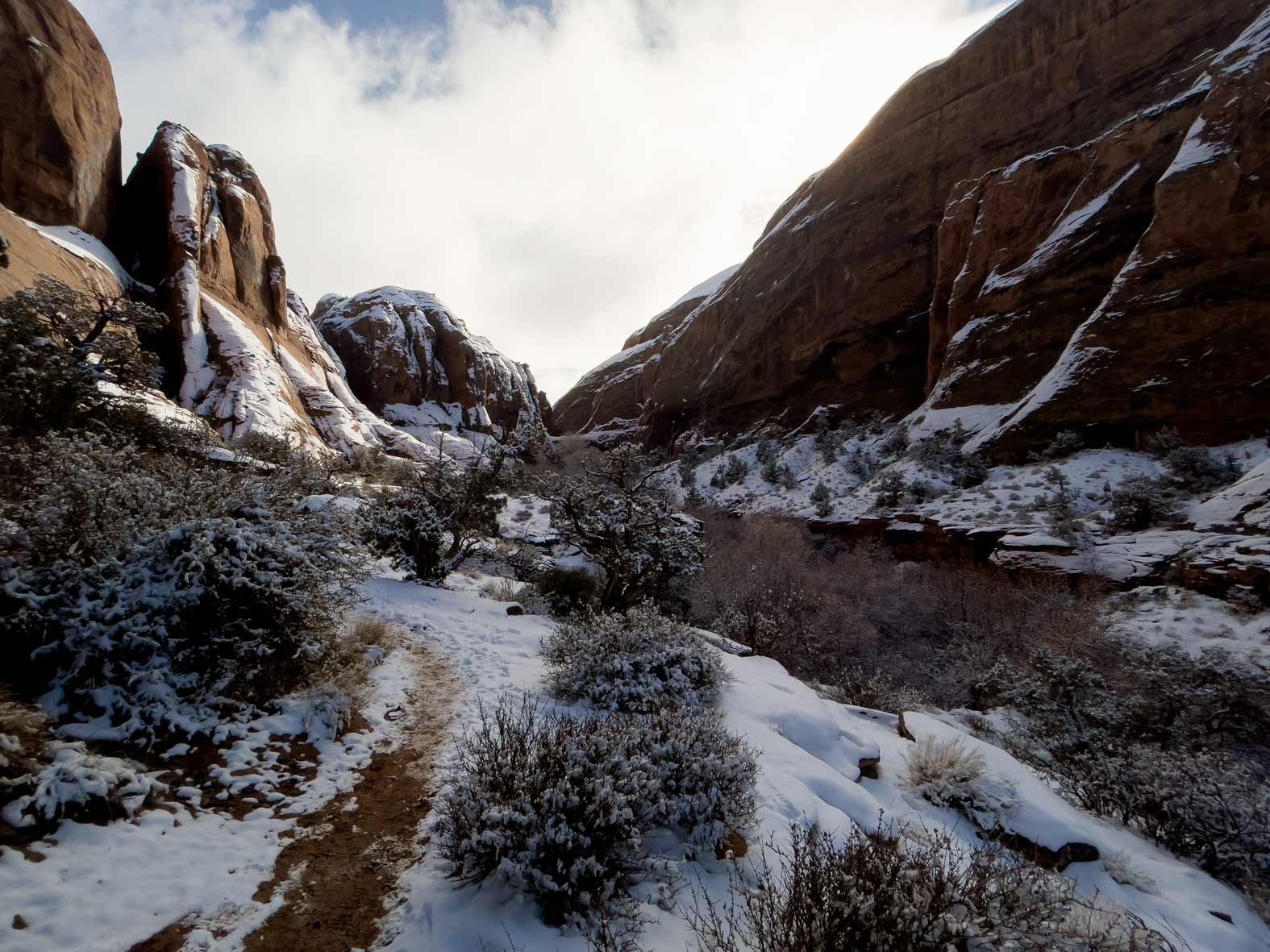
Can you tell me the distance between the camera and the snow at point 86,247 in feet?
82.1

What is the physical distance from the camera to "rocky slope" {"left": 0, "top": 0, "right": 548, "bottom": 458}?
25203mm

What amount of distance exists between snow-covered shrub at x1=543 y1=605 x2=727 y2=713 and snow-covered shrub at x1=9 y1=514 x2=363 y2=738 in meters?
3.00

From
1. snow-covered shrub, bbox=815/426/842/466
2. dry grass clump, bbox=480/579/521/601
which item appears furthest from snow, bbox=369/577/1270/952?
snow-covered shrub, bbox=815/426/842/466

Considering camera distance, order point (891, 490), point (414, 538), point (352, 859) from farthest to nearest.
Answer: point (891, 490)
point (414, 538)
point (352, 859)

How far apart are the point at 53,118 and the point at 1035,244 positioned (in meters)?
51.0

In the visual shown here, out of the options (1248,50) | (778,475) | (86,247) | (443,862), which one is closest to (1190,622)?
(443,862)

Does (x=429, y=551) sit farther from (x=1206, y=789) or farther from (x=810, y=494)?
(x=810, y=494)

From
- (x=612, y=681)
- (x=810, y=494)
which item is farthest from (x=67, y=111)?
(x=810, y=494)

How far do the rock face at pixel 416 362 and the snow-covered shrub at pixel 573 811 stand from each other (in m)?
53.6

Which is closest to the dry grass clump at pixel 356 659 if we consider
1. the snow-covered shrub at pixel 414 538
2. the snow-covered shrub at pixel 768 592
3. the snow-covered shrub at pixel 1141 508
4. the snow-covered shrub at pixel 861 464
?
the snow-covered shrub at pixel 414 538

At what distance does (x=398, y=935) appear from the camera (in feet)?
9.48

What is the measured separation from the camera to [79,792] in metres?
3.11

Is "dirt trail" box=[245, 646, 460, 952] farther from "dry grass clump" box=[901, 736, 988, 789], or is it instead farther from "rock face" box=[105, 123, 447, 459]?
"rock face" box=[105, 123, 447, 459]

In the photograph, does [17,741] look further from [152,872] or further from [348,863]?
[348,863]
